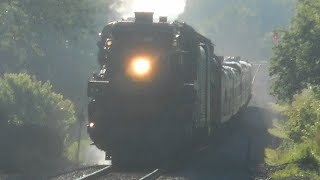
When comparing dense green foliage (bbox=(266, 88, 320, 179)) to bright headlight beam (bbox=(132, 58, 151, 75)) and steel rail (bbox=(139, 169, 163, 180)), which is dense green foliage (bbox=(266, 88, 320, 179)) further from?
bright headlight beam (bbox=(132, 58, 151, 75))

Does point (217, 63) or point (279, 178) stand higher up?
point (217, 63)

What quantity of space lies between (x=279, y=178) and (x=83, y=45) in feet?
223

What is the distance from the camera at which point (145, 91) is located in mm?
18938

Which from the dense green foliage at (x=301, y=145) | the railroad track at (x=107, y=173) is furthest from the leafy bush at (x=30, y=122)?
the railroad track at (x=107, y=173)

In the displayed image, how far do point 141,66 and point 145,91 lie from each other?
80cm

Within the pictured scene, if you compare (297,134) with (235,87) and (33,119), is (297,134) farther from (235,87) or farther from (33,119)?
(33,119)

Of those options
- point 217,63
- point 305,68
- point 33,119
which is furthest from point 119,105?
point 33,119

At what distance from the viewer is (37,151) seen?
149ft

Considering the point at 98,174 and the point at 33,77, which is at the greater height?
the point at 33,77

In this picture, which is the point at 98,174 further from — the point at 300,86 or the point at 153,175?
the point at 300,86

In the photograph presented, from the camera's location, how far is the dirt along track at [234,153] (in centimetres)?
1828

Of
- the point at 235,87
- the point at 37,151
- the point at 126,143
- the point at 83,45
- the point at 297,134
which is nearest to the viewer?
the point at 126,143

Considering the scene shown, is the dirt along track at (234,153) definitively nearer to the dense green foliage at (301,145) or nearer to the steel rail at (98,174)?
the dense green foliage at (301,145)

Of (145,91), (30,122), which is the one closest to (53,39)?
(30,122)
